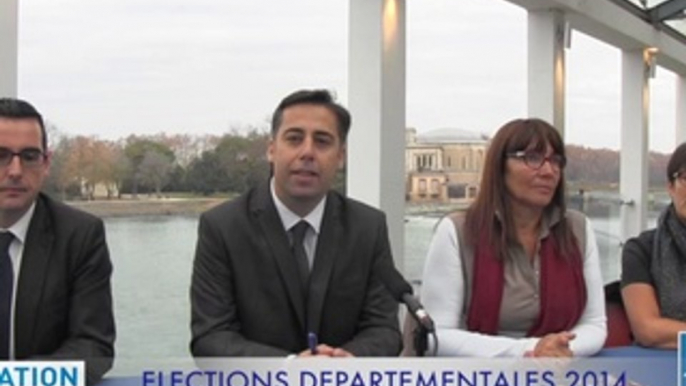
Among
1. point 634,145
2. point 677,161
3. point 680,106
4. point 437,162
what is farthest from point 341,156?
point 680,106

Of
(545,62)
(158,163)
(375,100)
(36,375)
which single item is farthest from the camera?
(545,62)

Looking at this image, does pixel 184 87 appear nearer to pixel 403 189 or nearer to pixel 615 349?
pixel 403 189

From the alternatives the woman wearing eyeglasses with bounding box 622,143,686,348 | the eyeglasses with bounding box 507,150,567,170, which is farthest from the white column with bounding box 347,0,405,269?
the eyeglasses with bounding box 507,150,567,170

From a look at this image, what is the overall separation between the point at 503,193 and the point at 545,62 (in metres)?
5.19

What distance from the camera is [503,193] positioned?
2.24 metres

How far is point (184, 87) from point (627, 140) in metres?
6.75

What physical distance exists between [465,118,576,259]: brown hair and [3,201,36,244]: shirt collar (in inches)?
41.4

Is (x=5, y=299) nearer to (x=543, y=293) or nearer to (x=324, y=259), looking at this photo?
(x=324, y=259)

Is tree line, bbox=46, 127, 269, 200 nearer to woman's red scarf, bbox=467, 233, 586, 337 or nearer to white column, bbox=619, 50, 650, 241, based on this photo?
woman's red scarf, bbox=467, 233, 586, 337

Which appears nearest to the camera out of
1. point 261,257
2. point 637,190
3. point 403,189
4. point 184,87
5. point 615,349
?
point 261,257

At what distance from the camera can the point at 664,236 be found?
2.45 meters

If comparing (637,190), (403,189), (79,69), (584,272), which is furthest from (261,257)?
(637,190)

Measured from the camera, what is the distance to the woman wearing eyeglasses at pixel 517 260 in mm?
2166

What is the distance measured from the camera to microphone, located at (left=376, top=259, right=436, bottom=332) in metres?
1.76
